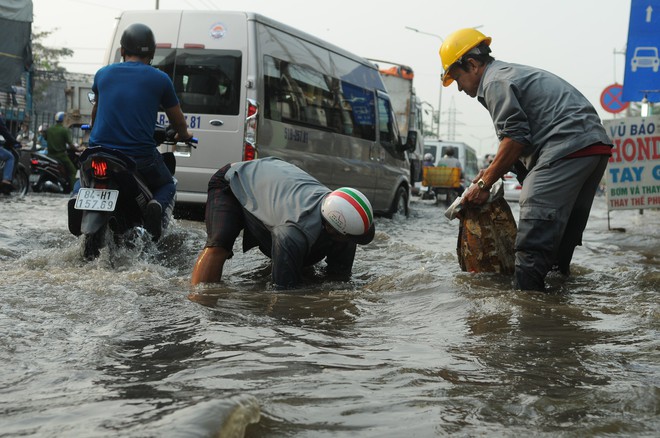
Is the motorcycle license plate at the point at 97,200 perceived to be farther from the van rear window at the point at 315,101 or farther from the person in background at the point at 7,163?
the person in background at the point at 7,163

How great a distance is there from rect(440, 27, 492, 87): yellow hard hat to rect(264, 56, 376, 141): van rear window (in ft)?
15.4

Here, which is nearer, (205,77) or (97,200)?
(97,200)

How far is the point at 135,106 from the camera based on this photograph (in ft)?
19.3

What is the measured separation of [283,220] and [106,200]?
1429 mm

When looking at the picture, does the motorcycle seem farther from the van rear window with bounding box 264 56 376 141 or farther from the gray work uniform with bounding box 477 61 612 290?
the van rear window with bounding box 264 56 376 141

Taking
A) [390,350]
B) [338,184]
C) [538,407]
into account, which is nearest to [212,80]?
[338,184]

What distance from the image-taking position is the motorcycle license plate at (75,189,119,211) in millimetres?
5586

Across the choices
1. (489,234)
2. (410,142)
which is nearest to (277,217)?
(489,234)

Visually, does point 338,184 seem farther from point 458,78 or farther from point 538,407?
point 538,407

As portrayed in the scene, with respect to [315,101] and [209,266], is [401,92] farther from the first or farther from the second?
[209,266]

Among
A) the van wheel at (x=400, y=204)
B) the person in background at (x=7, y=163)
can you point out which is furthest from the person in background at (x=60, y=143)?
the van wheel at (x=400, y=204)

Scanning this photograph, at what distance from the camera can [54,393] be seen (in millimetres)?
2727

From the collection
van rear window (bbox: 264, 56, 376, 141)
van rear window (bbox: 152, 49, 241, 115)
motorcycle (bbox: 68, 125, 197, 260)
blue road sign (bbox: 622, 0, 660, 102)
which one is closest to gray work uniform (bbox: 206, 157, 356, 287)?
motorcycle (bbox: 68, 125, 197, 260)

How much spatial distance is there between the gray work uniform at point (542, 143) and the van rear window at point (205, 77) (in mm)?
4870
